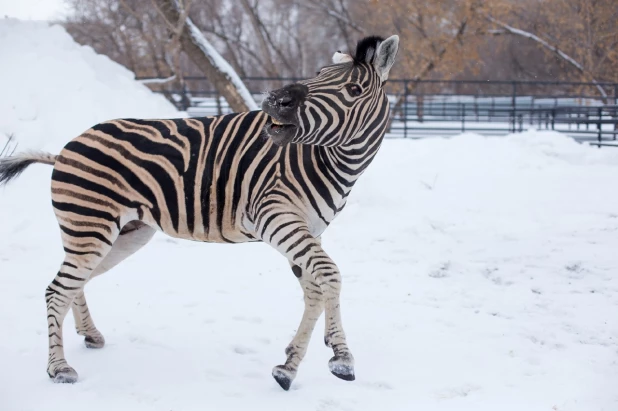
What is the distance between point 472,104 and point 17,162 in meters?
19.0

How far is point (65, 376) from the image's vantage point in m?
3.87

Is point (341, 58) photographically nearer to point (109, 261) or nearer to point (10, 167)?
point (109, 261)

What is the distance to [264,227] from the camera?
12.4 ft

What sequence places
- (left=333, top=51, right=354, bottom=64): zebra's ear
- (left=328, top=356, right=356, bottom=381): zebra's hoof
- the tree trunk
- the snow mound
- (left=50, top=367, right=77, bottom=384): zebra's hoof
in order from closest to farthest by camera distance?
(left=328, top=356, right=356, bottom=381): zebra's hoof
(left=50, top=367, right=77, bottom=384): zebra's hoof
(left=333, top=51, right=354, bottom=64): zebra's ear
the snow mound
the tree trunk

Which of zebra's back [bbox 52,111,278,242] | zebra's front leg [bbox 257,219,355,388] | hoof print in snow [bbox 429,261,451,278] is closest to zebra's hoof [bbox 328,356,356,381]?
zebra's front leg [bbox 257,219,355,388]

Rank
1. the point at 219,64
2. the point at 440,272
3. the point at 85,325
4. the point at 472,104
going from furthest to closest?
the point at 472,104, the point at 219,64, the point at 440,272, the point at 85,325

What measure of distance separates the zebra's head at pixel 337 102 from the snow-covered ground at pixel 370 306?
5.02ft

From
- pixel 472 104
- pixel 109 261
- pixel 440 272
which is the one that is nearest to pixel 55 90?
pixel 109 261

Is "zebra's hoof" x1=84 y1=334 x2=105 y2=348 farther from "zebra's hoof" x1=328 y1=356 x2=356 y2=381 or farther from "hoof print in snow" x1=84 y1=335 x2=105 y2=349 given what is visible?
"zebra's hoof" x1=328 y1=356 x2=356 y2=381

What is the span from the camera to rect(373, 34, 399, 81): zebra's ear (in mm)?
3762

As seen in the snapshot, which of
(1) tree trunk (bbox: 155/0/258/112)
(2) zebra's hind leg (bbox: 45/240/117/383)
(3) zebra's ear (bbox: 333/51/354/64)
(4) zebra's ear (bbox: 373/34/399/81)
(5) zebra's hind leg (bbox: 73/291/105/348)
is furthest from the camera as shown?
(1) tree trunk (bbox: 155/0/258/112)

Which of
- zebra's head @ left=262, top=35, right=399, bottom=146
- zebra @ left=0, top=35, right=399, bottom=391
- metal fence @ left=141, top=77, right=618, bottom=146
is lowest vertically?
metal fence @ left=141, top=77, right=618, bottom=146

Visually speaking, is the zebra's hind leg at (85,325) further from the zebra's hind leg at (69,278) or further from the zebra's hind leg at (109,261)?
the zebra's hind leg at (69,278)

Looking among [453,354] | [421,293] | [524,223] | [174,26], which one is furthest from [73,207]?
[174,26]
